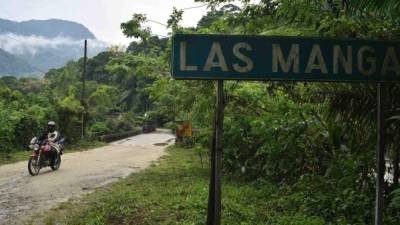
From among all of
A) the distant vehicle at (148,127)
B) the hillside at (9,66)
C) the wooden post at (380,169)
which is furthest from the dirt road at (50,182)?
the hillside at (9,66)

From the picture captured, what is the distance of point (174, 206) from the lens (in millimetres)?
8227

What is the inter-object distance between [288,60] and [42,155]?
11715 mm

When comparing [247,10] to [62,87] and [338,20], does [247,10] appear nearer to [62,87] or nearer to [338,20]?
[338,20]

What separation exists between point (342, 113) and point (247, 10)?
1.91 m

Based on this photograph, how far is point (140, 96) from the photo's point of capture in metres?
55.9

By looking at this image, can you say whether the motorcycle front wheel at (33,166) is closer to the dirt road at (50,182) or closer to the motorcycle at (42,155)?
the motorcycle at (42,155)

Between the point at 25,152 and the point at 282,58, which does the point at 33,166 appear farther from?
the point at 282,58

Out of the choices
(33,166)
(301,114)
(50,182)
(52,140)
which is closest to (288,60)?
(301,114)

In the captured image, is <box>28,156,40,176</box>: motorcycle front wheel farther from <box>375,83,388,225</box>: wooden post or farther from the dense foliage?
<box>375,83,388,225</box>: wooden post

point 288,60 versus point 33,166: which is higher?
point 288,60

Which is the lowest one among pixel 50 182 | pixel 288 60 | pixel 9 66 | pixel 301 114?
pixel 50 182

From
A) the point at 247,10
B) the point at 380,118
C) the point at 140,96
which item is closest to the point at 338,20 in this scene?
the point at 247,10

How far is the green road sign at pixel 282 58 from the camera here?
10.4 feet

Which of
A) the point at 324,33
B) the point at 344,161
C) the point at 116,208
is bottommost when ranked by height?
the point at 116,208
